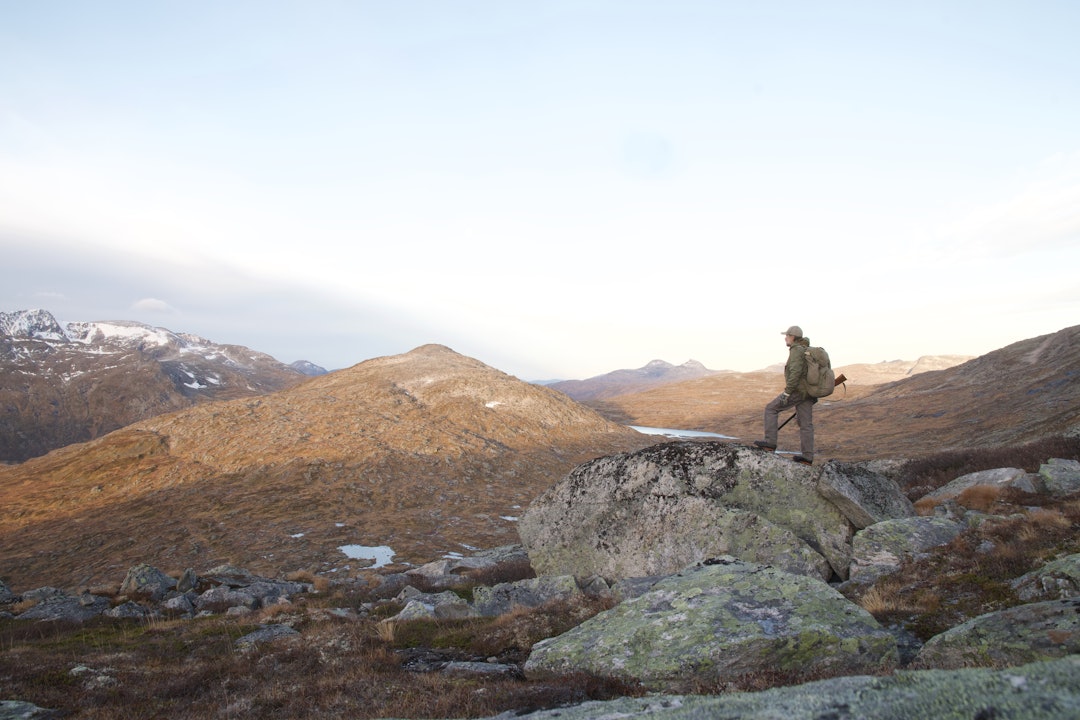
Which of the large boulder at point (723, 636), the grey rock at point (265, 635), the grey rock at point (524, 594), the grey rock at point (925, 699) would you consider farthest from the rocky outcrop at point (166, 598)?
the grey rock at point (925, 699)

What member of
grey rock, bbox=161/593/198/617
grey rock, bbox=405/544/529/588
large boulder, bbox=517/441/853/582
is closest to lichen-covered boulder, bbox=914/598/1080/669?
large boulder, bbox=517/441/853/582

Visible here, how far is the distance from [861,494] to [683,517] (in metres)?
4.95

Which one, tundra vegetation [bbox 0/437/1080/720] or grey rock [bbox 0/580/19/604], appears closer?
tundra vegetation [bbox 0/437/1080/720]

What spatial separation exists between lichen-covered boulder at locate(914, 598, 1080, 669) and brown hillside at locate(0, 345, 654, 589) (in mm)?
24376

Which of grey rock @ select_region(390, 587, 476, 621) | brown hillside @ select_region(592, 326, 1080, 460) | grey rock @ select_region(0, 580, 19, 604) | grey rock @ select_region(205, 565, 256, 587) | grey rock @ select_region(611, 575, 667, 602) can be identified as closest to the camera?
grey rock @ select_region(611, 575, 667, 602)

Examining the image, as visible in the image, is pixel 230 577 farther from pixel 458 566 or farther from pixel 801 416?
pixel 801 416

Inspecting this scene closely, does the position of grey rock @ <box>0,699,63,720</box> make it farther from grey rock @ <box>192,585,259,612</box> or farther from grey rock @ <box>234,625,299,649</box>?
grey rock @ <box>192,585,259,612</box>

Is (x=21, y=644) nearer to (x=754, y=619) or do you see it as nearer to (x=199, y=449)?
(x=754, y=619)

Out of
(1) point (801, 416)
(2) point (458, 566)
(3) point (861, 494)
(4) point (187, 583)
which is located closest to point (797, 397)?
(1) point (801, 416)

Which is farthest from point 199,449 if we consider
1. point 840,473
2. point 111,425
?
point 111,425

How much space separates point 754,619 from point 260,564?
26.4m

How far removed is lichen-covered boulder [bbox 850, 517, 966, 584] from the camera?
38.2 feet

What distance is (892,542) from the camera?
12.1 m

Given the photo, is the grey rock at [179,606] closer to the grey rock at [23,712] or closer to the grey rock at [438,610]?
the grey rock at [438,610]
